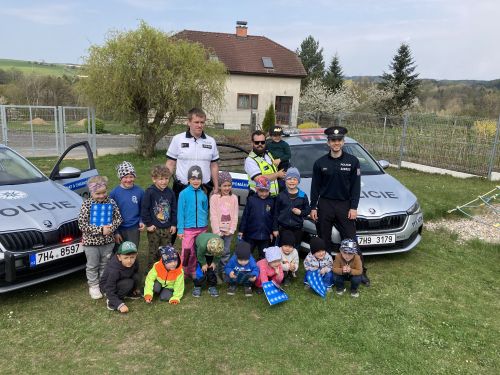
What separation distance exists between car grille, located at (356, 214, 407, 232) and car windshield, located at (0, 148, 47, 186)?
12.9 ft

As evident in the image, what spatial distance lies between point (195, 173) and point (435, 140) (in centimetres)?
1053

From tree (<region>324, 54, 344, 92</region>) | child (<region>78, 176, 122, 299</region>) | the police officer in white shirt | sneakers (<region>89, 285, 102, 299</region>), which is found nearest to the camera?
child (<region>78, 176, 122, 299</region>)

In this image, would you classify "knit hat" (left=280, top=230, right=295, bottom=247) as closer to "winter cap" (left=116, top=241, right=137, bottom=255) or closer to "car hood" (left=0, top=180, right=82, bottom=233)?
"winter cap" (left=116, top=241, right=137, bottom=255)

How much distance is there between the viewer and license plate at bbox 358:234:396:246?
4867mm

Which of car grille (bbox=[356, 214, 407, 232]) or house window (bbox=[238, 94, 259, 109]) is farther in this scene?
house window (bbox=[238, 94, 259, 109])

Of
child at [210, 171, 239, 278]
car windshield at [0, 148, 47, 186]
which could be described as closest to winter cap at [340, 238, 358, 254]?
child at [210, 171, 239, 278]

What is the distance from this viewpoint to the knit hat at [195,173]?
4.35 m

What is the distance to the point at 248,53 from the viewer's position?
101 feet

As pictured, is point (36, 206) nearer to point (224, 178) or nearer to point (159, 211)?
point (159, 211)

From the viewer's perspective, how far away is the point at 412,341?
3.53 m

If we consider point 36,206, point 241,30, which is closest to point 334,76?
point 241,30

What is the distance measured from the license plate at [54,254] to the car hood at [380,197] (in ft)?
9.41

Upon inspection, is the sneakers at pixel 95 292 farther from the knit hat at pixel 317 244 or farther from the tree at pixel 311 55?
the tree at pixel 311 55

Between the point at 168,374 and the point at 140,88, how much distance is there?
1154 cm
